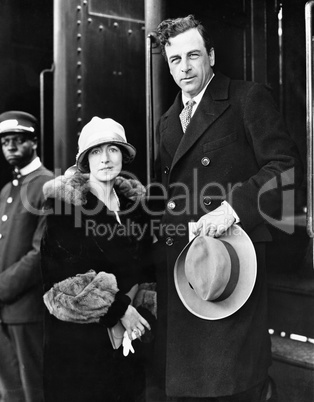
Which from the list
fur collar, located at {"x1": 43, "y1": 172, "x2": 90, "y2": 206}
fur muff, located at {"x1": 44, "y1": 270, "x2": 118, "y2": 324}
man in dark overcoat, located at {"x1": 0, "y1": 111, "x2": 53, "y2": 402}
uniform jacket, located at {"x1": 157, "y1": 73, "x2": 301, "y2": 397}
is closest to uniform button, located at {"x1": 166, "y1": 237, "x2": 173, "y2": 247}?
uniform jacket, located at {"x1": 157, "y1": 73, "x2": 301, "y2": 397}

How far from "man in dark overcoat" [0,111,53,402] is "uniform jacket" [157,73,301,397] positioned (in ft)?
2.13

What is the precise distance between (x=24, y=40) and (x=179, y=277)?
1.42 meters

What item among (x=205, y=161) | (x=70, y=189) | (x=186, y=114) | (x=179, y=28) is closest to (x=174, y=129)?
(x=186, y=114)

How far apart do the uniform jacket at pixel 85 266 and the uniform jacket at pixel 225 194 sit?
19 centimetres

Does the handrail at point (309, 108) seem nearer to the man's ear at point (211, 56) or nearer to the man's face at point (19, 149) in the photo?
the man's ear at point (211, 56)

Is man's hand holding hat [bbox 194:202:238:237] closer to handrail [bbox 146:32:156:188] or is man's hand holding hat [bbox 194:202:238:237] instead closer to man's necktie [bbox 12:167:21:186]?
handrail [bbox 146:32:156:188]

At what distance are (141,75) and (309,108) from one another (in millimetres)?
849

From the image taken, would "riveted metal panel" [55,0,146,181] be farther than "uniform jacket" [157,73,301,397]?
Yes

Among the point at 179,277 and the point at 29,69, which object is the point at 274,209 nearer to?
the point at 179,277

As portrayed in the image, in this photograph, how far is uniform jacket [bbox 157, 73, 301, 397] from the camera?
2.44 m

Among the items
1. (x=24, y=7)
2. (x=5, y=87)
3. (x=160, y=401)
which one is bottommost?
(x=160, y=401)

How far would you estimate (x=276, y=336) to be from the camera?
101 inches

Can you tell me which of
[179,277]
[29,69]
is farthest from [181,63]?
[179,277]

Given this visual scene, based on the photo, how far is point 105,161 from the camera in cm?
253
